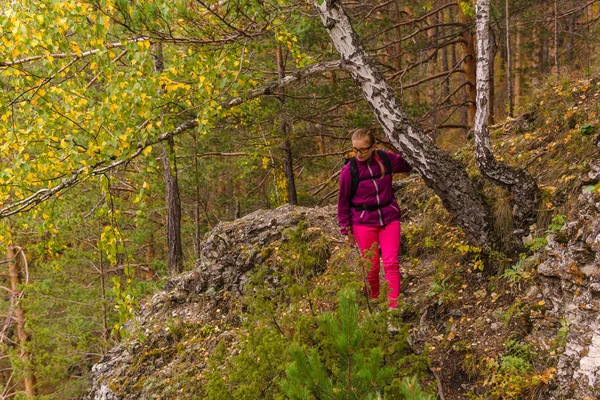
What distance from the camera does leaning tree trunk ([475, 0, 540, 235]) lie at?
12.6 feet

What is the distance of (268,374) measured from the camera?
10.3 ft

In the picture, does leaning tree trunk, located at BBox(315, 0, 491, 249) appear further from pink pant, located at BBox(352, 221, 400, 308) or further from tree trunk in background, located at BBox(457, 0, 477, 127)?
tree trunk in background, located at BBox(457, 0, 477, 127)

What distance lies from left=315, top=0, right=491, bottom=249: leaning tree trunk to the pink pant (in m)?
0.61

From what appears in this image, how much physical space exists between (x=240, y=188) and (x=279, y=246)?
883cm

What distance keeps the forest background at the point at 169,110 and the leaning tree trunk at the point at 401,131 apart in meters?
0.27

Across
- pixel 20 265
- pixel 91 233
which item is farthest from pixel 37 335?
pixel 20 265

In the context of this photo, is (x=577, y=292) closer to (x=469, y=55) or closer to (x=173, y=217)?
(x=469, y=55)

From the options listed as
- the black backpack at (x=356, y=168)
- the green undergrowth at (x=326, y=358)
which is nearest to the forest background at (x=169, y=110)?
the black backpack at (x=356, y=168)

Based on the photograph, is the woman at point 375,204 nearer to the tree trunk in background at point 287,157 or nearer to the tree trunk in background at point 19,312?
the tree trunk in background at point 287,157

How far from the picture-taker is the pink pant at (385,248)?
4293 mm

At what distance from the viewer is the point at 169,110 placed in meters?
6.12

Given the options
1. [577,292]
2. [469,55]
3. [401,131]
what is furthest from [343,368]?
[469,55]

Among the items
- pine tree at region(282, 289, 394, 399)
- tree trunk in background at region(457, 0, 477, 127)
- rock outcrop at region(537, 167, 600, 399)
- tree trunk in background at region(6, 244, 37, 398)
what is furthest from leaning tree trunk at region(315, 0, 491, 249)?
tree trunk in background at region(6, 244, 37, 398)

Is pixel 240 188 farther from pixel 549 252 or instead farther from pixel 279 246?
pixel 549 252
